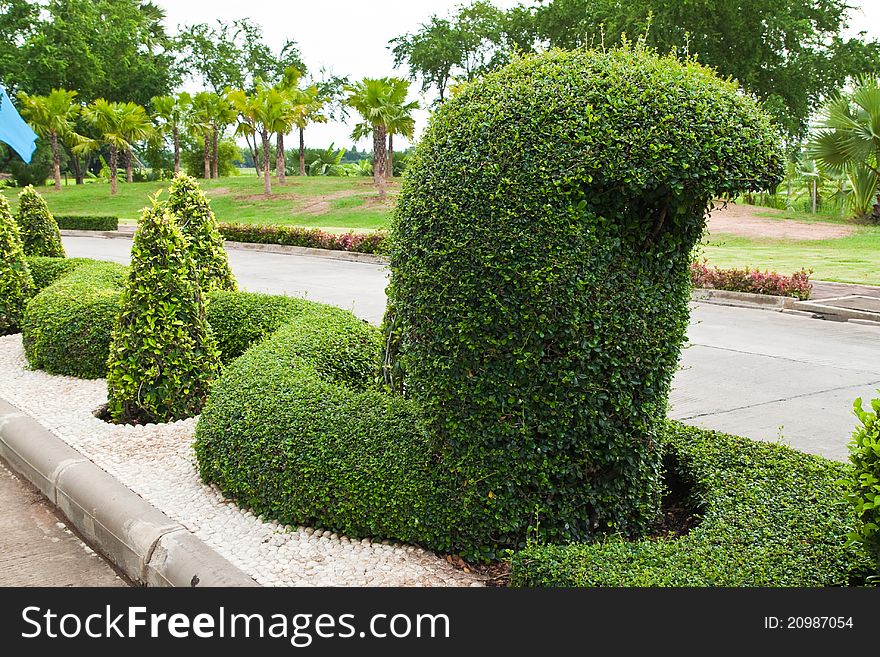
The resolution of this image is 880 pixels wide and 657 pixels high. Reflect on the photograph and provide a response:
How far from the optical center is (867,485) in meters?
3.01

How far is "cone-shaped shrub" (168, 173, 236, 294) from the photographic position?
26.0 ft

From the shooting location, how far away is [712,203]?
12.0ft

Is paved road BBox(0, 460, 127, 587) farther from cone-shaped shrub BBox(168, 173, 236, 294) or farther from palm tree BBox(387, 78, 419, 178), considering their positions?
palm tree BBox(387, 78, 419, 178)

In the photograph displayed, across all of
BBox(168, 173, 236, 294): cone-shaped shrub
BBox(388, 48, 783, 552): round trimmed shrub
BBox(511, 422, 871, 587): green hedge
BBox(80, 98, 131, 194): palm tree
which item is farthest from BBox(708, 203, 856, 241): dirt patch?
BBox(80, 98, 131, 194): palm tree

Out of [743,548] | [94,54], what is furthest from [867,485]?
[94,54]

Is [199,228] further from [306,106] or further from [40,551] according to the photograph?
[306,106]

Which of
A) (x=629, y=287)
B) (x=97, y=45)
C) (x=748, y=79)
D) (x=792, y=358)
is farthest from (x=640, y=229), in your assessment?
(x=97, y=45)

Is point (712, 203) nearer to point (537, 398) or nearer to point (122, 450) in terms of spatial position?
point (537, 398)

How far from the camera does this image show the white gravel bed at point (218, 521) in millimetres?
3596

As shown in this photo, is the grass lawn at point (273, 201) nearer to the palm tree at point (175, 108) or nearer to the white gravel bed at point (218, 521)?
the palm tree at point (175, 108)

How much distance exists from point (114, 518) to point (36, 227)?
8.75m

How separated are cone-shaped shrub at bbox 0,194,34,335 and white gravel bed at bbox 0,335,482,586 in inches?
128

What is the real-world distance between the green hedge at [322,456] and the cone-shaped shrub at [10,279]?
5644mm
